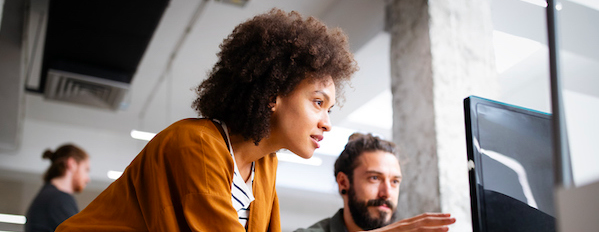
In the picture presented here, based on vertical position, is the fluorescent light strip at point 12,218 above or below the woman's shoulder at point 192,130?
above

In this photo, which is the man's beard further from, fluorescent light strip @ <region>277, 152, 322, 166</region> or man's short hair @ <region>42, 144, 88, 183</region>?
fluorescent light strip @ <region>277, 152, 322, 166</region>

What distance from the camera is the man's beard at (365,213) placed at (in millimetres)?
2229

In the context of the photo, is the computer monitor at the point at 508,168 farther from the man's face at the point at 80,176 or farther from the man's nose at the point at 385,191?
the man's face at the point at 80,176

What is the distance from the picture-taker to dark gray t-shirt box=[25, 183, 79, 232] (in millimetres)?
2979

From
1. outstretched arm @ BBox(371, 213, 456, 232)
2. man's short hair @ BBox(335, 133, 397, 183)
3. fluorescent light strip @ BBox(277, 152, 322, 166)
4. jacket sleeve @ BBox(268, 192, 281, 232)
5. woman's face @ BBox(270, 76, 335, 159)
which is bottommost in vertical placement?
outstretched arm @ BBox(371, 213, 456, 232)

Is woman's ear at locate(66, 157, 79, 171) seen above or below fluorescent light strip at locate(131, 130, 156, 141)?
below

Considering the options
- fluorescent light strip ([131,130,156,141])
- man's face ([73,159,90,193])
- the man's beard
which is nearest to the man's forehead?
the man's beard

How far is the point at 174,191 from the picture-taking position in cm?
125

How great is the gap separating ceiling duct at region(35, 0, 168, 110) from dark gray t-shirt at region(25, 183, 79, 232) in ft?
3.64

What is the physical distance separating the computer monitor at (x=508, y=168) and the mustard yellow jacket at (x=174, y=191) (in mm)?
536

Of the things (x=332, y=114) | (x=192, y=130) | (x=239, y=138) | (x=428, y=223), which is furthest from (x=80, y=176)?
(x=332, y=114)

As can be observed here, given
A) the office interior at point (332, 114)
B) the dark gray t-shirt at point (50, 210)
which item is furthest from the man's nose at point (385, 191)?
the dark gray t-shirt at point (50, 210)

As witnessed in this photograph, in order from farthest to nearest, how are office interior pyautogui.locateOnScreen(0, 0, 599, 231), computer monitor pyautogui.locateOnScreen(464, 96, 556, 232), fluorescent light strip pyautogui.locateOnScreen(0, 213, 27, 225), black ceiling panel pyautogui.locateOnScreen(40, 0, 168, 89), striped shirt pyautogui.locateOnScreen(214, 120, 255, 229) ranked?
fluorescent light strip pyautogui.locateOnScreen(0, 213, 27, 225) < black ceiling panel pyautogui.locateOnScreen(40, 0, 168, 89) < striped shirt pyautogui.locateOnScreen(214, 120, 255, 229) < computer monitor pyautogui.locateOnScreen(464, 96, 556, 232) < office interior pyautogui.locateOnScreen(0, 0, 599, 231)

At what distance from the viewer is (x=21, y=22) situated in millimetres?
4281
